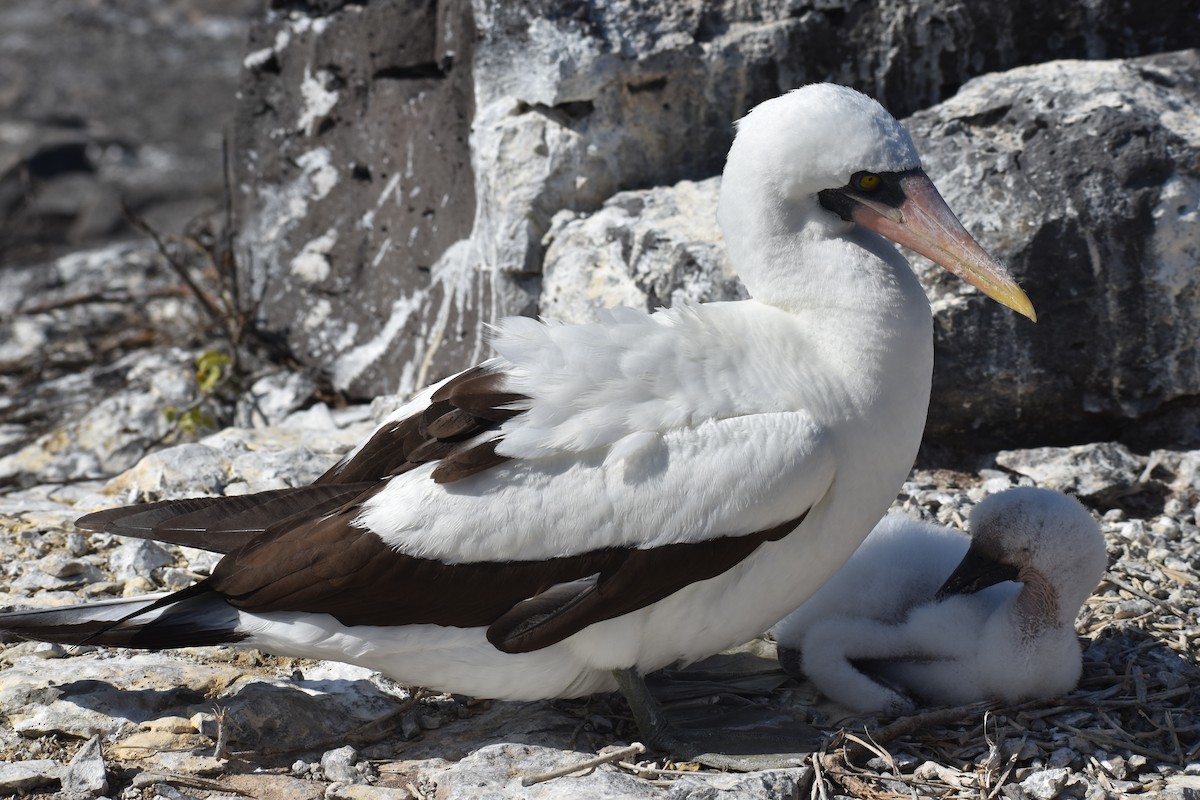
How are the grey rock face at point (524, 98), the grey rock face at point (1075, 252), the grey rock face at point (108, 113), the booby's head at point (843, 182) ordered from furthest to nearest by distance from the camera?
the grey rock face at point (108, 113) → the grey rock face at point (524, 98) → the grey rock face at point (1075, 252) → the booby's head at point (843, 182)

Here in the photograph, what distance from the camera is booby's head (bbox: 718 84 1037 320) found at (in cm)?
304

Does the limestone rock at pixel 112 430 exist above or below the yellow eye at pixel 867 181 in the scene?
below

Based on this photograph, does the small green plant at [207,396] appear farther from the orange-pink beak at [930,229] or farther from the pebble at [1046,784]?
the pebble at [1046,784]

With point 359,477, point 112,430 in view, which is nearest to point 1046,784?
point 359,477

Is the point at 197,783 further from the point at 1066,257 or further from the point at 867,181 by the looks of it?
the point at 1066,257

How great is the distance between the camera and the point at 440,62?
16.9 ft

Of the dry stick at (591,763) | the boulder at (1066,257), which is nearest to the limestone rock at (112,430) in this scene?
the boulder at (1066,257)

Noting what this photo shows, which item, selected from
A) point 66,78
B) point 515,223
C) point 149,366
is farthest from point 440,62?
point 66,78

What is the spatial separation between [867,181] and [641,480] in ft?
2.86

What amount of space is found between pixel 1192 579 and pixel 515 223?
8.33ft

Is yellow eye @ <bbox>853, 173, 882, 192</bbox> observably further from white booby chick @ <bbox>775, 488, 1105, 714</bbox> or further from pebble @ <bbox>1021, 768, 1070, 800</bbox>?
pebble @ <bbox>1021, 768, 1070, 800</bbox>

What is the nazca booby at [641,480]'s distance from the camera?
9.64ft

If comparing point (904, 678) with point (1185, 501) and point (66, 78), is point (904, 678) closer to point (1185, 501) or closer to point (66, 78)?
point (1185, 501)

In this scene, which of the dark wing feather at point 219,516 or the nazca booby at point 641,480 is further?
the dark wing feather at point 219,516
